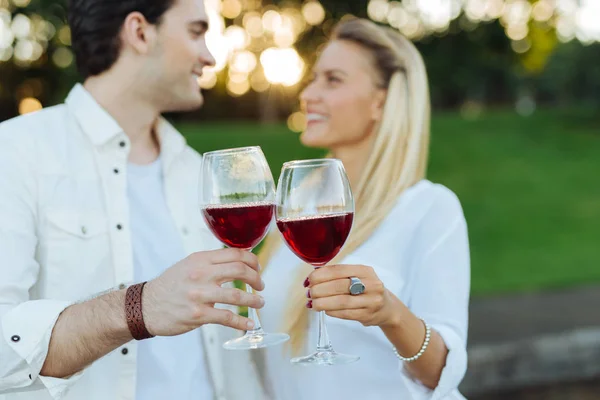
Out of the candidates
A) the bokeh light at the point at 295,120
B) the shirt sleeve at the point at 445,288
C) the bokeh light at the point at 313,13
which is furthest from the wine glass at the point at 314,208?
the bokeh light at the point at 295,120

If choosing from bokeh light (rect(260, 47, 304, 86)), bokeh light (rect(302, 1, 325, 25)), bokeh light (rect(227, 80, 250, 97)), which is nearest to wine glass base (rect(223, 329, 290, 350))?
bokeh light (rect(302, 1, 325, 25))

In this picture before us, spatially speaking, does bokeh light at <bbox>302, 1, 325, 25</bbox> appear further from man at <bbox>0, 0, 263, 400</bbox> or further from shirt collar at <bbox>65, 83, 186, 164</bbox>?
shirt collar at <bbox>65, 83, 186, 164</bbox>

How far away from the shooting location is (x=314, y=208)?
2121 millimetres

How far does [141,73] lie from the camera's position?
10.5 feet

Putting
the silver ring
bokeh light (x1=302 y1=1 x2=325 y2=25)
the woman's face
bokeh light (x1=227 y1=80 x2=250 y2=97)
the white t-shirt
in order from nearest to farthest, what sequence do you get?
the silver ring < the white t-shirt < the woman's face < bokeh light (x1=302 y1=1 x2=325 y2=25) < bokeh light (x1=227 y1=80 x2=250 y2=97)

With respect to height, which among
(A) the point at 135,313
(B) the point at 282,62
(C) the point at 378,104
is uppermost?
(B) the point at 282,62

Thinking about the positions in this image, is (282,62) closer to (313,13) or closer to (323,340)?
(313,13)

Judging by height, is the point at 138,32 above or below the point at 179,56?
above

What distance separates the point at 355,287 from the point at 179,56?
1.56m

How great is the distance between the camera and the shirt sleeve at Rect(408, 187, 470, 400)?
262 centimetres

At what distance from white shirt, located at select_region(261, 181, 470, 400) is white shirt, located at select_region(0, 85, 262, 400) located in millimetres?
205

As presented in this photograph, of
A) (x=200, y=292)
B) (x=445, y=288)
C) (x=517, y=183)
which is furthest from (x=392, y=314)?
(x=517, y=183)

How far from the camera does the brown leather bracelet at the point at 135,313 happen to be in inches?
82.6

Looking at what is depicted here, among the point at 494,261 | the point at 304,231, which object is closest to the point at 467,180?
the point at 494,261
